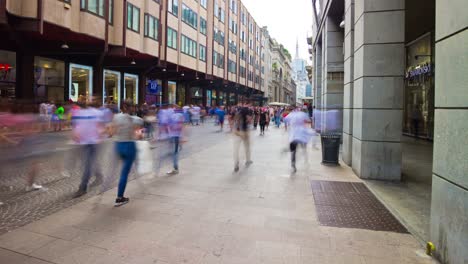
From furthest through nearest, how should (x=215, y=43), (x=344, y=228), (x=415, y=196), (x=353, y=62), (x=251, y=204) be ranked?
(x=215, y=43)
(x=353, y=62)
(x=415, y=196)
(x=251, y=204)
(x=344, y=228)

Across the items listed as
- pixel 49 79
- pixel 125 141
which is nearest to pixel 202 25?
pixel 49 79

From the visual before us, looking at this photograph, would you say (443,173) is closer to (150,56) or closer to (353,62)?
(353,62)

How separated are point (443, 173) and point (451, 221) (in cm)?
52

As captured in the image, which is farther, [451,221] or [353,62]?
[353,62]

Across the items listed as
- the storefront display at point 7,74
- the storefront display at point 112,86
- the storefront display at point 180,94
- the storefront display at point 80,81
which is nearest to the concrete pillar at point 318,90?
the storefront display at point 112,86

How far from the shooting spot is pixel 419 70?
18.4 m

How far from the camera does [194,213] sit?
500 centimetres

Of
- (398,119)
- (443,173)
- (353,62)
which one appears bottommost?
(443,173)

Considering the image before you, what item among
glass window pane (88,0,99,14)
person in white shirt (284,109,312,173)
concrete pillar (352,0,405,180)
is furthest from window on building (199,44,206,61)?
concrete pillar (352,0,405,180)

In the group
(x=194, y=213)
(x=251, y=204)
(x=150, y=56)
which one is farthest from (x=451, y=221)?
(x=150, y=56)

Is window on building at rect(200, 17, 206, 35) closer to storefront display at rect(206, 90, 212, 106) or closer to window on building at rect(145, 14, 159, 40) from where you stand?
window on building at rect(145, 14, 159, 40)

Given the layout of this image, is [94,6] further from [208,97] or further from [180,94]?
[208,97]

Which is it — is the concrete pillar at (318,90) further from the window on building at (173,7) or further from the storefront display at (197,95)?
the storefront display at (197,95)

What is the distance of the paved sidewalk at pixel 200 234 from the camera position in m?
3.61
